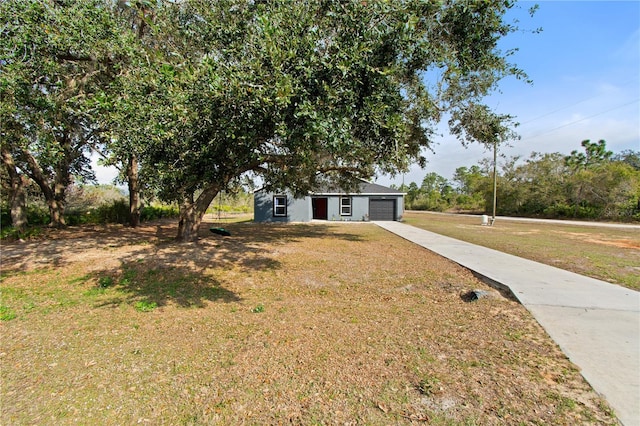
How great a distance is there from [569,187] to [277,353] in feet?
122

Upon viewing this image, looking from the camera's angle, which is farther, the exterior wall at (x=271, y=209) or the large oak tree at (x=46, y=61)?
the exterior wall at (x=271, y=209)

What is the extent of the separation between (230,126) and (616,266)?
966 centimetres

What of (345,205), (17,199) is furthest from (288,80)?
(345,205)

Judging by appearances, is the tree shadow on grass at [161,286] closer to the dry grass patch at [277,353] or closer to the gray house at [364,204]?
the dry grass patch at [277,353]

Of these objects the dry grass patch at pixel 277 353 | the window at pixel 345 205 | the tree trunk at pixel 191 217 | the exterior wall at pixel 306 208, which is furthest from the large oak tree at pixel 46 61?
the window at pixel 345 205

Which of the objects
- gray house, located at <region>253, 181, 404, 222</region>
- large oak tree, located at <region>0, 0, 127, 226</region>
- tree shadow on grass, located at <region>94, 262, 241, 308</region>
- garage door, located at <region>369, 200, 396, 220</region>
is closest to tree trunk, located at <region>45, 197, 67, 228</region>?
large oak tree, located at <region>0, 0, 127, 226</region>

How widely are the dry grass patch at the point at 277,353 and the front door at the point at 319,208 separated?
18771 millimetres

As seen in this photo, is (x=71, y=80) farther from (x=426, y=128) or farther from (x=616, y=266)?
(x=616, y=266)

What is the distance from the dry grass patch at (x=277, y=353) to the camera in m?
2.38

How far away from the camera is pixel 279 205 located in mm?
22750

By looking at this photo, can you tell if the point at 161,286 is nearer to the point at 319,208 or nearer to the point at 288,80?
the point at 288,80

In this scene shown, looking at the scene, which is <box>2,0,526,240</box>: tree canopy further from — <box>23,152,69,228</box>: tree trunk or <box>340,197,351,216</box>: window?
<box>340,197,351,216</box>: window

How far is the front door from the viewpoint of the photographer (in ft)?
83.5

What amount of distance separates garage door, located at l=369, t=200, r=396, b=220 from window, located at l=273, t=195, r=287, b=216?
7.07 meters
